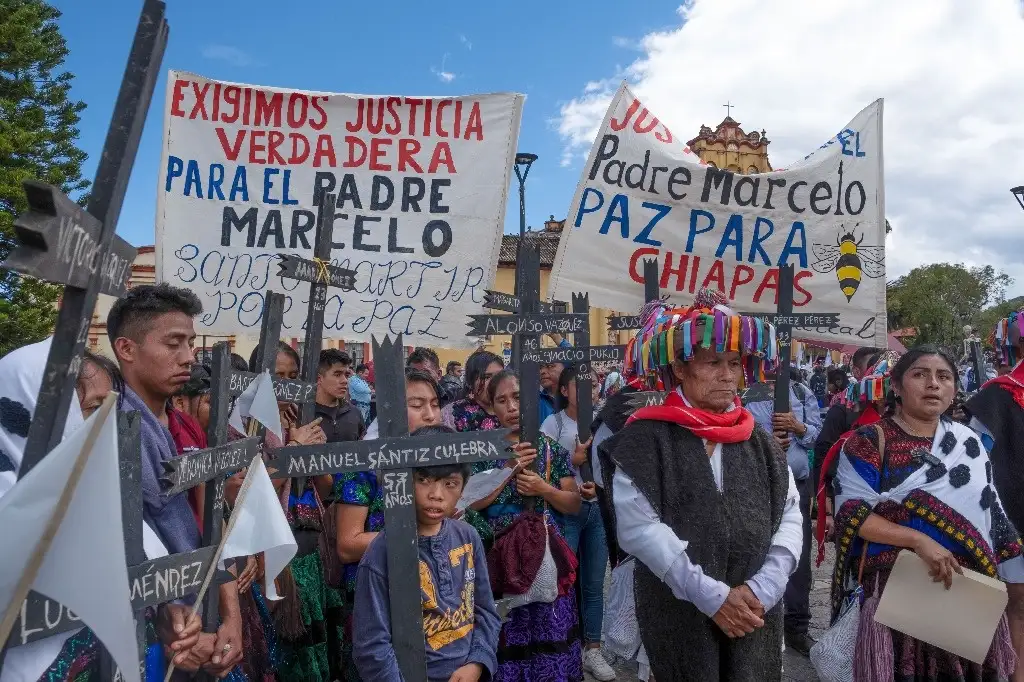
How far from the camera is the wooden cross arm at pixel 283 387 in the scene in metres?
2.80

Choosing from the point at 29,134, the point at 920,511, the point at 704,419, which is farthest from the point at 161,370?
the point at 29,134

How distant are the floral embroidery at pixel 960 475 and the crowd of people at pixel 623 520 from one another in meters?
0.01

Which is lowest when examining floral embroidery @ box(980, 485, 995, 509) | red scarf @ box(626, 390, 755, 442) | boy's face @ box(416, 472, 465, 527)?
floral embroidery @ box(980, 485, 995, 509)

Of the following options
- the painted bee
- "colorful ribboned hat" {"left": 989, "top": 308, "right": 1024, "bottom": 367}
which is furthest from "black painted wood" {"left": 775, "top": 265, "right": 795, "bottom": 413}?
"colorful ribboned hat" {"left": 989, "top": 308, "right": 1024, "bottom": 367}

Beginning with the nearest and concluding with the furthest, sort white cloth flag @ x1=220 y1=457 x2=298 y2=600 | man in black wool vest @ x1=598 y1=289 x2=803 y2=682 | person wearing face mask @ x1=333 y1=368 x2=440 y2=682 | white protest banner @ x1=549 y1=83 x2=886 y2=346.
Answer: white cloth flag @ x1=220 y1=457 x2=298 y2=600 < man in black wool vest @ x1=598 y1=289 x2=803 y2=682 < person wearing face mask @ x1=333 y1=368 x2=440 y2=682 < white protest banner @ x1=549 y1=83 x2=886 y2=346

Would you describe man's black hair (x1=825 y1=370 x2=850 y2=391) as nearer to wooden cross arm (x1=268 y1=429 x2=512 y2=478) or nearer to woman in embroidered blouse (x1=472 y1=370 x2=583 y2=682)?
woman in embroidered blouse (x1=472 y1=370 x2=583 y2=682)

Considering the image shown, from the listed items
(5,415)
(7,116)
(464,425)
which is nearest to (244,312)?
(464,425)

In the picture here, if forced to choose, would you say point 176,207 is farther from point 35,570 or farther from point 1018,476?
point 1018,476

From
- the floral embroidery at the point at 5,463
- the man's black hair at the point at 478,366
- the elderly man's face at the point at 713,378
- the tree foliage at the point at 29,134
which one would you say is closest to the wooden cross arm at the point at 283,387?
the floral embroidery at the point at 5,463

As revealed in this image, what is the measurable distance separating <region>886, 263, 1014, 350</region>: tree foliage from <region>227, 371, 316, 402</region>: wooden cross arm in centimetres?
4023

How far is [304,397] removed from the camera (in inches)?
131

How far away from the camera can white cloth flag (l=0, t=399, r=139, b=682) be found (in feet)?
4.61

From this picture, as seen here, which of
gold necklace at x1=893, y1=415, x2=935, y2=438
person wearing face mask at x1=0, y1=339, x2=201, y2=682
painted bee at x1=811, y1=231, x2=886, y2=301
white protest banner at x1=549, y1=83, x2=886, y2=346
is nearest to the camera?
person wearing face mask at x1=0, y1=339, x2=201, y2=682

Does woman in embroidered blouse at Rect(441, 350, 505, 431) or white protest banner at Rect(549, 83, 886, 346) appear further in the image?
white protest banner at Rect(549, 83, 886, 346)
